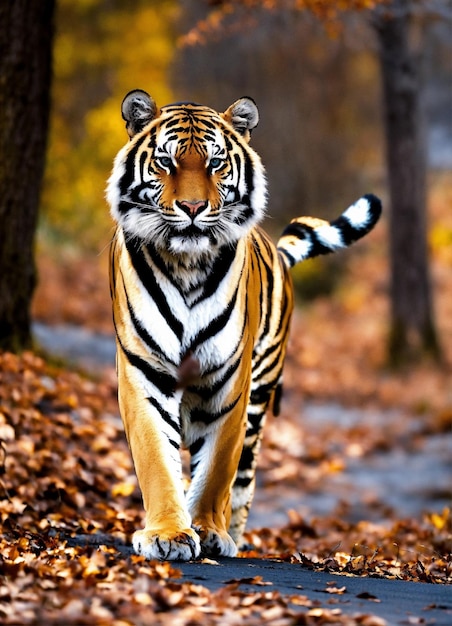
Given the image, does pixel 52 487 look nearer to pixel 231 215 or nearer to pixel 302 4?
pixel 231 215

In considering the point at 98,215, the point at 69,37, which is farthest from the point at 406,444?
the point at 69,37

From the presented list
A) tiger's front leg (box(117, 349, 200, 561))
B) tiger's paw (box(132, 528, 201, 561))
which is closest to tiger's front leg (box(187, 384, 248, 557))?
tiger's front leg (box(117, 349, 200, 561))

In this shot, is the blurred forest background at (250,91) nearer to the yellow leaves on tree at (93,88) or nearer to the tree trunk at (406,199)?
the yellow leaves on tree at (93,88)

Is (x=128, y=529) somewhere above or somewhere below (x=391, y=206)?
below

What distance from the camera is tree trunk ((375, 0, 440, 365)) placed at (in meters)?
14.6

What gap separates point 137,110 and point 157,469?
1.68 m

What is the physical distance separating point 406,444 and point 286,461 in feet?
5.94

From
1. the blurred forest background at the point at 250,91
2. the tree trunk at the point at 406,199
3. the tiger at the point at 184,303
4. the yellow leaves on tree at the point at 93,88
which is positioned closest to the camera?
the tiger at the point at 184,303

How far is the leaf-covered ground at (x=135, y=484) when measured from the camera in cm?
382

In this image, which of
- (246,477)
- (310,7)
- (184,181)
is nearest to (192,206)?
(184,181)

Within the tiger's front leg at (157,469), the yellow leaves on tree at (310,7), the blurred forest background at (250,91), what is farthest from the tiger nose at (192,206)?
the blurred forest background at (250,91)

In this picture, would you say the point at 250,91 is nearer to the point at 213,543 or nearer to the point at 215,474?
the point at 215,474

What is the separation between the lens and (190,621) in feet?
11.8

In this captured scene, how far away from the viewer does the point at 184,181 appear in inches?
190
